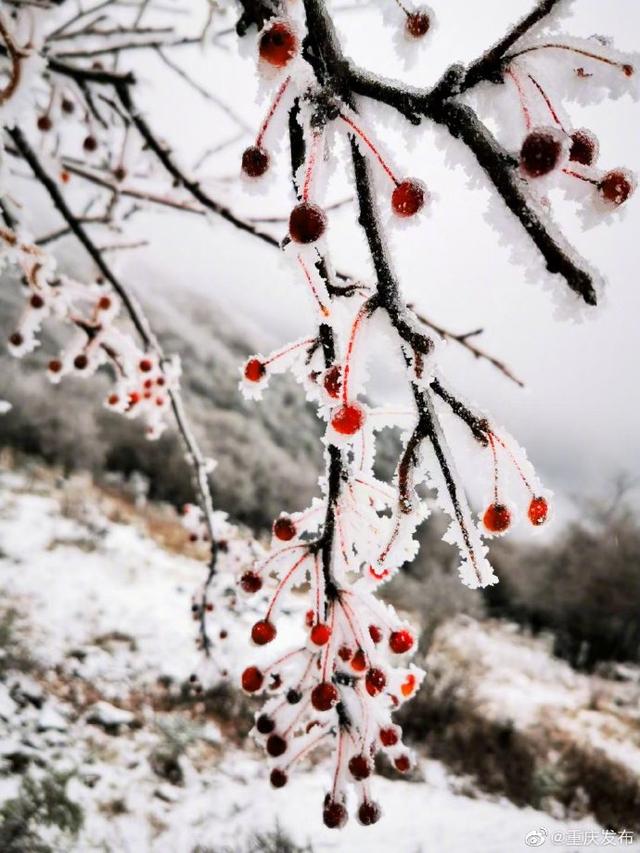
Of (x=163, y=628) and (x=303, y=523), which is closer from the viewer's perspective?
(x=303, y=523)

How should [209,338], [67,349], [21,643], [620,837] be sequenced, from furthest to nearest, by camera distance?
[209,338] → [21,643] → [620,837] → [67,349]

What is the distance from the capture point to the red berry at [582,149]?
50 centimetres

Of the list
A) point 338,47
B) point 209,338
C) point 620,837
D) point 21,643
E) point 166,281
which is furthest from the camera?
point 166,281

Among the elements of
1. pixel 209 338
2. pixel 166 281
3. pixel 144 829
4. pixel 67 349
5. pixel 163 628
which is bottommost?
pixel 144 829

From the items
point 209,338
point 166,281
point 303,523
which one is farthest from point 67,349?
point 166,281

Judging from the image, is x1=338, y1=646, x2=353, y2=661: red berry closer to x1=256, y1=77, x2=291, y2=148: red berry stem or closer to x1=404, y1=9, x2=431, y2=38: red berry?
x1=256, y1=77, x2=291, y2=148: red berry stem

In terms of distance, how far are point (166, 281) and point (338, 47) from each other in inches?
1248

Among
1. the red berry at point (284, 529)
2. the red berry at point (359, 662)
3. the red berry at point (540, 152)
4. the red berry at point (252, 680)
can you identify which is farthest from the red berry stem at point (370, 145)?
the red berry at point (252, 680)

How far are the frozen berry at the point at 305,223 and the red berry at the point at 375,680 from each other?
0.76m

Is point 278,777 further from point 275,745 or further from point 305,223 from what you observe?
point 305,223

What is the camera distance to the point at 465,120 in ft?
1.41

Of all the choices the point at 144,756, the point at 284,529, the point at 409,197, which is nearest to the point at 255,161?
the point at 409,197

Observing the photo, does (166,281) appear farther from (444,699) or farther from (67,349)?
(67,349)

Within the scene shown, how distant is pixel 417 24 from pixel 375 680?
3.15ft
